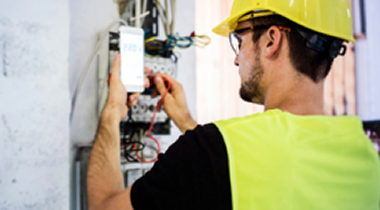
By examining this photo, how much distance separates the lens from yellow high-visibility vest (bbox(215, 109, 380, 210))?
0.65 m

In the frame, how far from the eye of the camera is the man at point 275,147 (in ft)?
2.16

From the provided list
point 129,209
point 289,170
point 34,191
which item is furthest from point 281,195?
point 34,191

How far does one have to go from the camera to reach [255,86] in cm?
93

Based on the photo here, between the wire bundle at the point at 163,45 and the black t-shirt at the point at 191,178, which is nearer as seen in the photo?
the black t-shirt at the point at 191,178

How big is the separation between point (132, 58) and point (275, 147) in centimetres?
65

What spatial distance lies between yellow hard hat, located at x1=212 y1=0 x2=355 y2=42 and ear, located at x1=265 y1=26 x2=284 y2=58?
47 mm

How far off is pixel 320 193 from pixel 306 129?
14 centimetres

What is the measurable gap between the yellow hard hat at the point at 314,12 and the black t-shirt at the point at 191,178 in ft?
1.29

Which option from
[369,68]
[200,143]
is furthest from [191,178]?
[369,68]

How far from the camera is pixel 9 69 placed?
2.77 feet

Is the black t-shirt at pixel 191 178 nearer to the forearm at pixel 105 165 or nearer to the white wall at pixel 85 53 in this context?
the forearm at pixel 105 165

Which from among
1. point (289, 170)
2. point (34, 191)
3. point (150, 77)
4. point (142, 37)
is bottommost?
point (34, 191)

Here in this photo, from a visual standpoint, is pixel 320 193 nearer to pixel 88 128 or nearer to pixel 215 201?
pixel 215 201

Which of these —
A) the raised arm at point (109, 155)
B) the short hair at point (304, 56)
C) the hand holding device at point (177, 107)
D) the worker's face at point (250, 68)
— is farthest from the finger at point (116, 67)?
the short hair at point (304, 56)
